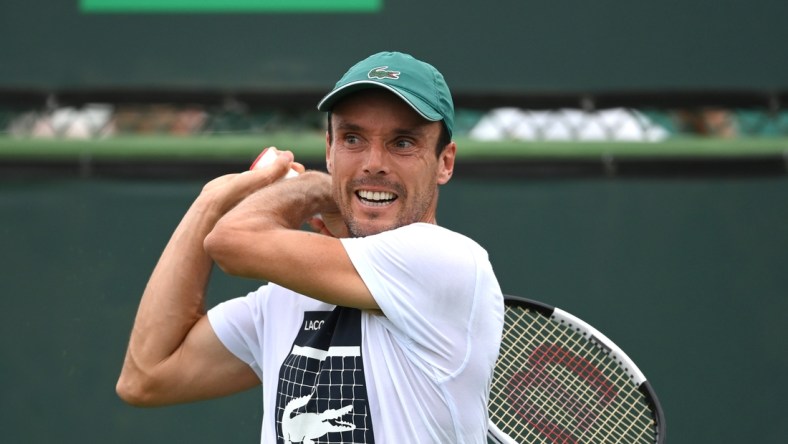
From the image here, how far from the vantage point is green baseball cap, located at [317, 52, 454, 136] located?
2186mm

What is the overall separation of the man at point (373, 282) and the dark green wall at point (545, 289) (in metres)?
1.73

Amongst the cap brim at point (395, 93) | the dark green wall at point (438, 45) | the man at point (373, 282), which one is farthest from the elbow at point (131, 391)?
the dark green wall at point (438, 45)

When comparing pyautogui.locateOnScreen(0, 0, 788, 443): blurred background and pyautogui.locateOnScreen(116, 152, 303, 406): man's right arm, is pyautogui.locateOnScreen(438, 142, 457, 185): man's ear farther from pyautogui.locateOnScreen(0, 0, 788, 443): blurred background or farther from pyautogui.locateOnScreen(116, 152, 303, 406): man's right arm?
pyautogui.locateOnScreen(0, 0, 788, 443): blurred background

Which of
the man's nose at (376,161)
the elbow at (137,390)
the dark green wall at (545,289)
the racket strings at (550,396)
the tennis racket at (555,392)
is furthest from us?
the dark green wall at (545,289)

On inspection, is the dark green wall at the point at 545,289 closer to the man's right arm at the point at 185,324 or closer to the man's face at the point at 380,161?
the man's right arm at the point at 185,324

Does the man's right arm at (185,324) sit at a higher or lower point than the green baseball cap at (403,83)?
lower

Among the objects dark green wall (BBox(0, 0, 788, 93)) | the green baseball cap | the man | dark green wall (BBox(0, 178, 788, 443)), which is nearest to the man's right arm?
the man

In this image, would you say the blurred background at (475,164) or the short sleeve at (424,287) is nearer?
the short sleeve at (424,287)

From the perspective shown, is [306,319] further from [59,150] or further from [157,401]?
[59,150]

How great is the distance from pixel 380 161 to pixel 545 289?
→ 196 centimetres

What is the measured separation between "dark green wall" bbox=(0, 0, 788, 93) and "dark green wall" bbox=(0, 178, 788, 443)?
421 mm

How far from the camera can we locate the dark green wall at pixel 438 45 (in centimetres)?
415

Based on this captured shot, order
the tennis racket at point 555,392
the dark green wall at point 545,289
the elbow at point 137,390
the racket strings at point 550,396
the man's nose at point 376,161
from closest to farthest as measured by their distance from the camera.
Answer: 1. the man's nose at point 376,161
2. the elbow at point 137,390
3. the tennis racket at point 555,392
4. the racket strings at point 550,396
5. the dark green wall at point 545,289

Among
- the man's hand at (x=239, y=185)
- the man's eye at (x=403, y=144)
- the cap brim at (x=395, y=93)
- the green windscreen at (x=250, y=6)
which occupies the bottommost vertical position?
the man's hand at (x=239, y=185)
